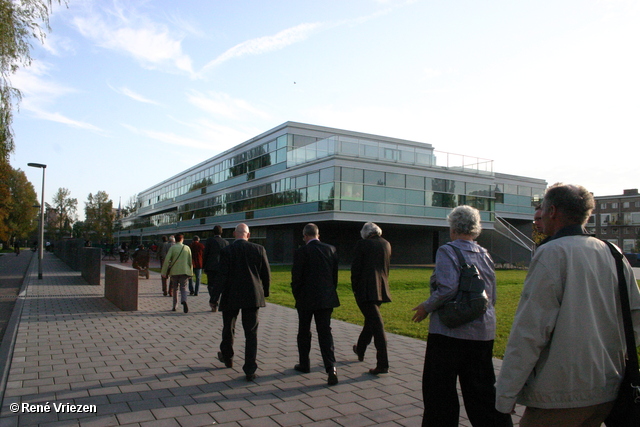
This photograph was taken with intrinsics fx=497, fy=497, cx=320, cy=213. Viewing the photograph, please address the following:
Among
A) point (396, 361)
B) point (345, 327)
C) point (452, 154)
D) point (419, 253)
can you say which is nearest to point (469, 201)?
point (452, 154)

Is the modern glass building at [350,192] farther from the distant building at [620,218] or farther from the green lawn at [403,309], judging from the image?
the distant building at [620,218]

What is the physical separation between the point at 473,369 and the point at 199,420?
2.42m

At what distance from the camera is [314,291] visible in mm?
5926

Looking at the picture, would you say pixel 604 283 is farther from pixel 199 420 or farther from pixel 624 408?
pixel 199 420

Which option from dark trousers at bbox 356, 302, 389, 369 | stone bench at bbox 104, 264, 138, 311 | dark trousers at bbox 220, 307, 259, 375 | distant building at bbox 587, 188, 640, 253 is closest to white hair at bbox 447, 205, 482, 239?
dark trousers at bbox 356, 302, 389, 369

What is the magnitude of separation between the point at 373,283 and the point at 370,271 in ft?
0.52

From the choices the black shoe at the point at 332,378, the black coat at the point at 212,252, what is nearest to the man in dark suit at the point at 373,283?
the black shoe at the point at 332,378

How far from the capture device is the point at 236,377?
232 inches

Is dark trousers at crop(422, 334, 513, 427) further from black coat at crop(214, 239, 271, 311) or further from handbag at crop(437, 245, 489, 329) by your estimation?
black coat at crop(214, 239, 271, 311)

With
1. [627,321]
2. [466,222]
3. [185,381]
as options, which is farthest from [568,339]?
[185,381]

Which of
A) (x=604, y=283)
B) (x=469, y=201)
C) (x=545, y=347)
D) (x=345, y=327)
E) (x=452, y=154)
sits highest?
(x=452, y=154)

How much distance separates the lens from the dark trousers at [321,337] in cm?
570

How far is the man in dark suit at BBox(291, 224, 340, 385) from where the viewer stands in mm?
5871

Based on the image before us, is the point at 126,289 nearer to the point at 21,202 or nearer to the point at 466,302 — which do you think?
the point at 466,302
